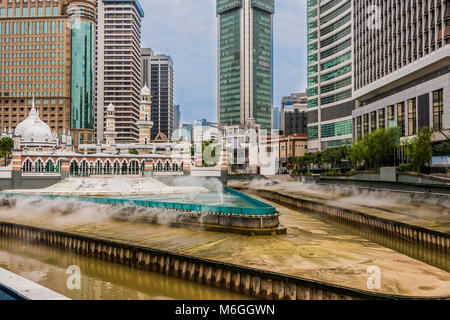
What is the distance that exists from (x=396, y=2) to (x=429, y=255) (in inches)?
2358

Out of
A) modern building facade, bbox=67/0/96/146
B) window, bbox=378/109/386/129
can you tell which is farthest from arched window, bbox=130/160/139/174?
modern building facade, bbox=67/0/96/146

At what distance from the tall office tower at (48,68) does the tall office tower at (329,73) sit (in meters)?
91.5

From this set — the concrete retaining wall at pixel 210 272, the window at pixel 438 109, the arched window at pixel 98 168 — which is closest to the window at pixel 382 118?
the window at pixel 438 109

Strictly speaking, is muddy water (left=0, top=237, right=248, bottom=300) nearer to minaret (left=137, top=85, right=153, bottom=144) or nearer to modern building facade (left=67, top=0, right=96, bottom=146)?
minaret (left=137, top=85, right=153, bottom=144)

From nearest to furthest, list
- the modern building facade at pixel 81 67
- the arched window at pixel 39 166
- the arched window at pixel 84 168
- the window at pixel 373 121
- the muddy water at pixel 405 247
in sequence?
the muddy water at pixel 405 247 → the arched window at pixel 39 166 → the arched window at pixel 84 168 → the window at pixel 373 121 → the modern building facade at pixel 81 67

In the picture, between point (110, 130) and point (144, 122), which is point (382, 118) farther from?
point (110, 130)

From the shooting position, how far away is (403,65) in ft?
227

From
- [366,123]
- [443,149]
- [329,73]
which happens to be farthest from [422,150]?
[329,73]

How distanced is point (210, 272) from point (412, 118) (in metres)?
59.3

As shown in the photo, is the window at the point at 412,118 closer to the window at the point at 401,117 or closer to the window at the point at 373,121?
the window at the point at 401,117

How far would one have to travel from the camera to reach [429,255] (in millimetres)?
25766

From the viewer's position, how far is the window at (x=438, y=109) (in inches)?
2285
